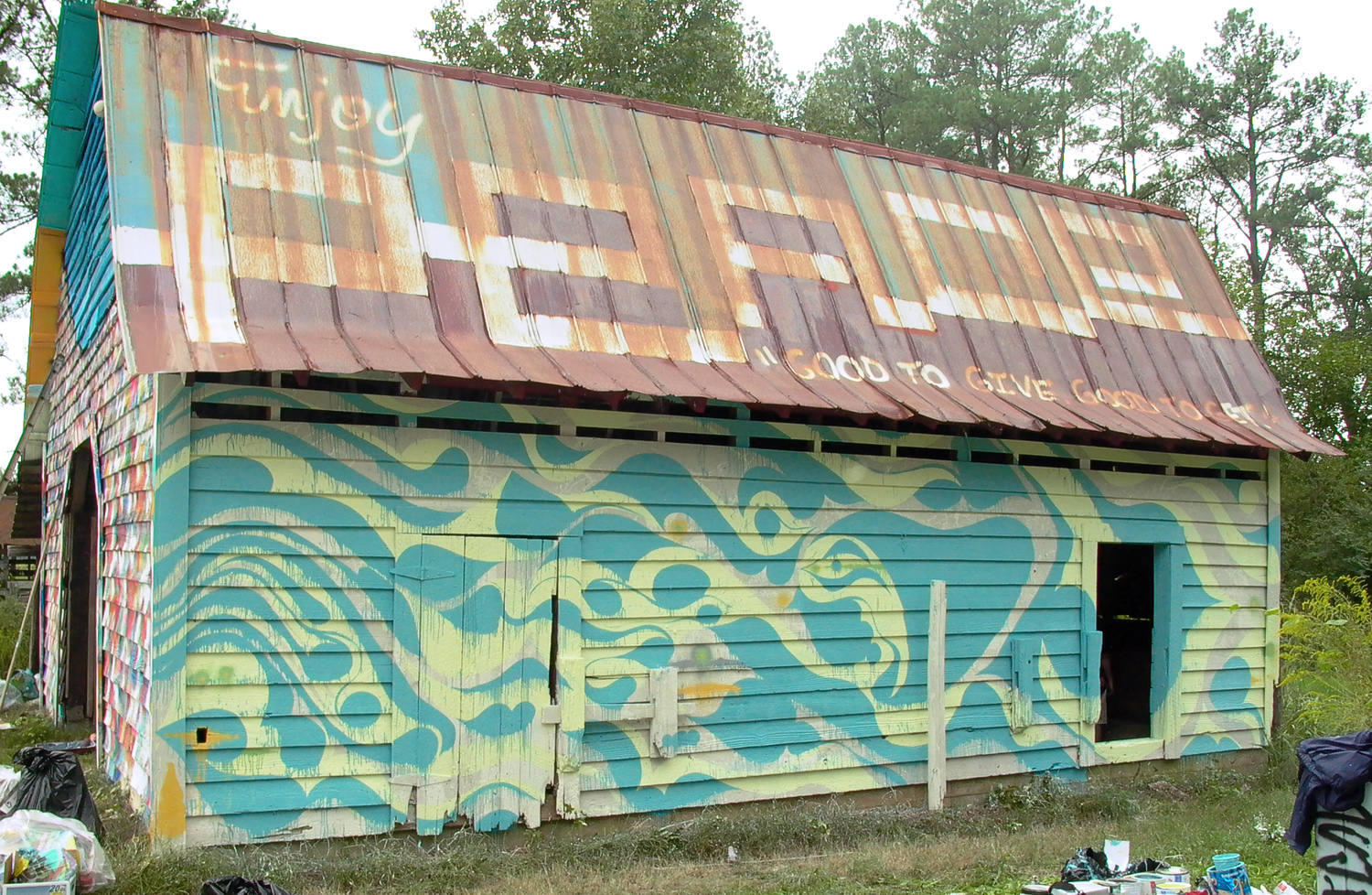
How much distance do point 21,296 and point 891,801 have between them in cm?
2561

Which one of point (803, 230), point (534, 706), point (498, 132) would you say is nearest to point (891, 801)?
point (534, 706)

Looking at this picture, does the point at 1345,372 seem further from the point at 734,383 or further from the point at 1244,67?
the point at 734,383

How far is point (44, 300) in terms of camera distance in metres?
12.9

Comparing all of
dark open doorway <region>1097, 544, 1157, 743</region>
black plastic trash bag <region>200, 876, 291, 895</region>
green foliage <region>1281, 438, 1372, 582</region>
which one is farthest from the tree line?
black plastic trash bag <region>200, 876, 291, 895</region>

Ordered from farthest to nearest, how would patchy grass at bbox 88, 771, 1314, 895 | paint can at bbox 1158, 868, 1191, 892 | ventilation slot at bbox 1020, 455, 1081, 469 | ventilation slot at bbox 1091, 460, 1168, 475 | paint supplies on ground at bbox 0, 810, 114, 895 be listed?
ventilation slot at bbox 1091, 460, 1168, 475, ventilation slot at bbox 1020, 455, 1081, 469, patchy grass at bbox 88, 771, 1314, 895, paint can at bbox 1158, 868, 1191, 892, paint supplies on ground at bbox 0, 810, 114, 895

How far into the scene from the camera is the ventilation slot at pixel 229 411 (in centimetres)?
707

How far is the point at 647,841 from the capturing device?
26.0 ft

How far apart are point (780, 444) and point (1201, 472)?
4543 mm

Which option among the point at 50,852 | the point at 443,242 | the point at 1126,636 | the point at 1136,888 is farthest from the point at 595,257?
the point at 1126,636

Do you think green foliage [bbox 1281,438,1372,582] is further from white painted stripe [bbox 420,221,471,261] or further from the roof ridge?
white painted stripe [bbox 420,221,471,261]

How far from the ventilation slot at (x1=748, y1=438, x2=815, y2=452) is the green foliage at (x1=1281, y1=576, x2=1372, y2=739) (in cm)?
499

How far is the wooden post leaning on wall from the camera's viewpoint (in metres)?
9.24

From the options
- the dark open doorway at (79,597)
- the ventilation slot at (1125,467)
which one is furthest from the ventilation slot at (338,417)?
the ventilation slot at (1125,467)

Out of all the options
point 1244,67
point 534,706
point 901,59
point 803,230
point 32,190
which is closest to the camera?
point 534,706
